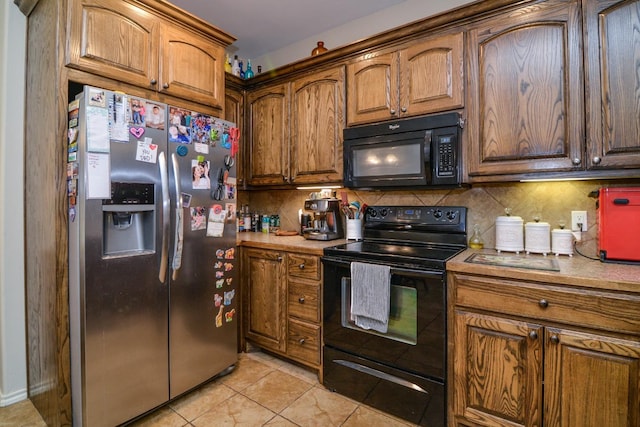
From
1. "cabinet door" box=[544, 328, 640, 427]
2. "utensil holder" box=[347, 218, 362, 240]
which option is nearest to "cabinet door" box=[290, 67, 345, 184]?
"utensil holder" box=[347, 218, 362, 240]

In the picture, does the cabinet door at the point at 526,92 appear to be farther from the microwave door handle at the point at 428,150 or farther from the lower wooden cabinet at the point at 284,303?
the lower wooden cabinet at the point at 284,303

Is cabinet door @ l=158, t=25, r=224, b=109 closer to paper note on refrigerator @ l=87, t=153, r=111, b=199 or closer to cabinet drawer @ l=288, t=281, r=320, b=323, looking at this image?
paper note on refrigerator @ l=87, t=153, r=111, b=199

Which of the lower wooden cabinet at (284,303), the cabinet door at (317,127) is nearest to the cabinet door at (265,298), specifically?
the lower wooden cabinet at (284,303)

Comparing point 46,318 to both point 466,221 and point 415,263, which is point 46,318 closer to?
point 415,263

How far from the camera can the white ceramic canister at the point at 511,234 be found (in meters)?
1.82

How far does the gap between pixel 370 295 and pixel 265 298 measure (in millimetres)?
911

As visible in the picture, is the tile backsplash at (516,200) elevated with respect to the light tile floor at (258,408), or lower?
elevated

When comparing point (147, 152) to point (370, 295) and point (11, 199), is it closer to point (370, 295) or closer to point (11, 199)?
point (11, 199)

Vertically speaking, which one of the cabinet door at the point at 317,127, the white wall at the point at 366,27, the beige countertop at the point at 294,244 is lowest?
the beige countertop at the point at 294,244

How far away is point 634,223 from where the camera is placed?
1452mm

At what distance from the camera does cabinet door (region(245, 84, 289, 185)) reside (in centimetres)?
261

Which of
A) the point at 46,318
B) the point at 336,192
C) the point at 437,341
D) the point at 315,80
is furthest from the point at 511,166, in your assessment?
the point at 46,318

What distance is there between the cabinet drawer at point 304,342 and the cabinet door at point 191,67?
1.72 metres

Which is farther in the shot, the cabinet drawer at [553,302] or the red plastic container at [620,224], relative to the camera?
the red plastic container at [620,224]
